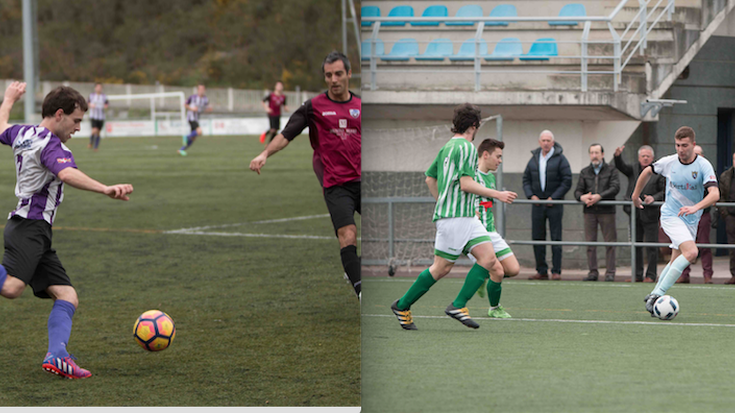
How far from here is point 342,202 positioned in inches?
198

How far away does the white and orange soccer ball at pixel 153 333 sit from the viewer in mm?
4164

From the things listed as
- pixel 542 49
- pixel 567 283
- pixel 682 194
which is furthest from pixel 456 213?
pixel 542 49

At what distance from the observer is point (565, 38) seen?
39.5 ft

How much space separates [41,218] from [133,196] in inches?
369

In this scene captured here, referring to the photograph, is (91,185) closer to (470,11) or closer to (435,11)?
(435,11)

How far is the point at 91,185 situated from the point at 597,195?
19.4 feet

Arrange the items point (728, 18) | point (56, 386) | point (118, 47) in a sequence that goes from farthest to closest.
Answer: point (118, 47) → point (728, 18) → point (56, 386)

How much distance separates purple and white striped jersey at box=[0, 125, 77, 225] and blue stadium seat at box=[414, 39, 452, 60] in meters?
8.06

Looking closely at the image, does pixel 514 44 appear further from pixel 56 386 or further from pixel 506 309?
pixel 56 386

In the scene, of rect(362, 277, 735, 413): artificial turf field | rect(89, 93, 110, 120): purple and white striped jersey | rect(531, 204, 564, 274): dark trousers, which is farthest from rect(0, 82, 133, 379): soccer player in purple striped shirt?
rect(89, 93, 110, 120): purple and white striped jersey

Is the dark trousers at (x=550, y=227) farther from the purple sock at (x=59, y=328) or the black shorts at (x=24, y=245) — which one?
the black shorts at (x=24, y=245)

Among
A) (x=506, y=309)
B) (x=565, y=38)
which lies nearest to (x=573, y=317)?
(x=506, y=309)

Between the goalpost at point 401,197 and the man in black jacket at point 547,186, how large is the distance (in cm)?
33

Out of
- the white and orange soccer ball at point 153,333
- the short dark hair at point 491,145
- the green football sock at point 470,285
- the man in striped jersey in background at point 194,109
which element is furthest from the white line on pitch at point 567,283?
the man in striped jersey in background at point 194,109
